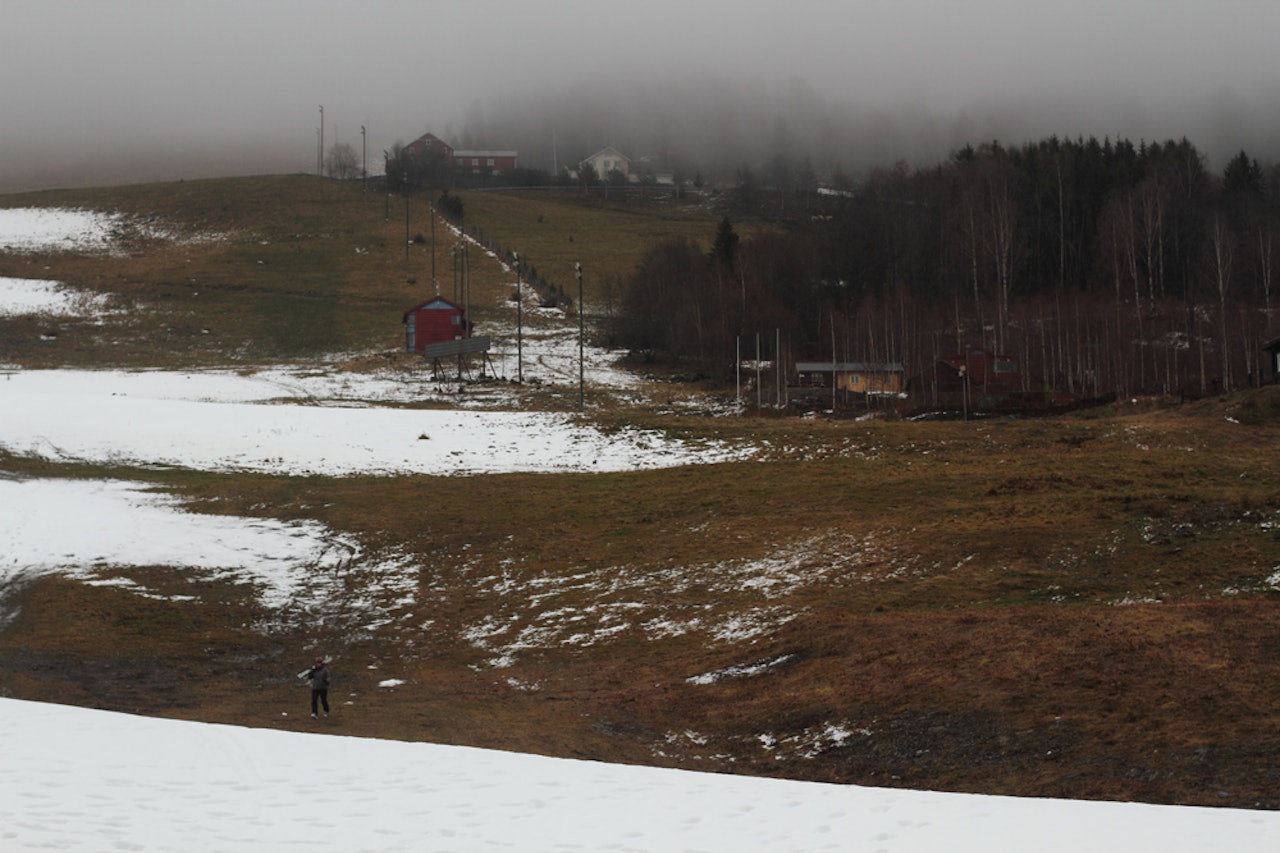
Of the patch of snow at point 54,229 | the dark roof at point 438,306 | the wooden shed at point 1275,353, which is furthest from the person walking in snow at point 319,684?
the patch of snow at point 54,229

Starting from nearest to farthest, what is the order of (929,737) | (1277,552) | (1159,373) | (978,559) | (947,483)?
(929,737) < (1277,552) < (978,559) < (947,483) < (1159,373)

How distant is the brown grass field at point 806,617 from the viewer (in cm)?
1694

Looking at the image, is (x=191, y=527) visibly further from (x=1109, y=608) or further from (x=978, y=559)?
(x=1109, y=608)

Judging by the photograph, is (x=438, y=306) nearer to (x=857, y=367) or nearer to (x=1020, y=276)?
(x=857, y=367)

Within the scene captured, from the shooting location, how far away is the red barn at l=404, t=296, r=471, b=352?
301 feet

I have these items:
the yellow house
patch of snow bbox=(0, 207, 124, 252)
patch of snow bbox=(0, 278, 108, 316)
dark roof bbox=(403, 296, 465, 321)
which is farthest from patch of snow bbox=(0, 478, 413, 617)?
patch of snow bbox=(0, 207, 124, 252)

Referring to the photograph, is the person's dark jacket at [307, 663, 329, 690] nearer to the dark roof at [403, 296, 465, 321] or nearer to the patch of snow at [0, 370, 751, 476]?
the patch of snow at [0, 370, 751, 476]

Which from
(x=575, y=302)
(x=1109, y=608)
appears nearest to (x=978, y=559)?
(x=1109, y=608)

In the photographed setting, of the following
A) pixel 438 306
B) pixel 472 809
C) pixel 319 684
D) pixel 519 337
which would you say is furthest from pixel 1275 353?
pixel 472 809

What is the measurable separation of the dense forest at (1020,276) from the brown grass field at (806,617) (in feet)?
147

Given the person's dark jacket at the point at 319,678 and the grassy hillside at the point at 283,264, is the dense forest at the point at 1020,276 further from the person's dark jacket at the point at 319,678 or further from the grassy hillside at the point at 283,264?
the person's dark jacket at the point at 319,678

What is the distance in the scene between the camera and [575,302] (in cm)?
11769

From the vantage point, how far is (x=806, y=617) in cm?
2505

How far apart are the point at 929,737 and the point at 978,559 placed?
34.9 feet
